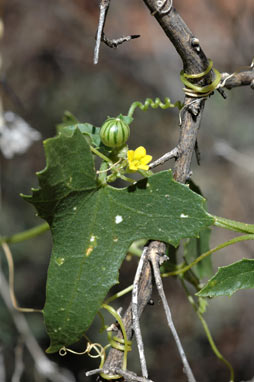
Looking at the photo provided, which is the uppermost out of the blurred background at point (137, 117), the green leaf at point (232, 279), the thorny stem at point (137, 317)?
the green leaf at point (232, 279)

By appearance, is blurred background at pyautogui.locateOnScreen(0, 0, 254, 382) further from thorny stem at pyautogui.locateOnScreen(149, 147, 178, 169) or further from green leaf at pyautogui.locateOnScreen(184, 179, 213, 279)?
thorny stem at pyautogui.locateOnScreen(149, 147, 178, 169)

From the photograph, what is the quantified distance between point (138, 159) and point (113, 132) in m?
0.06

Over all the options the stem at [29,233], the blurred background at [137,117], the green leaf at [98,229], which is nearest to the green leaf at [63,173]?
the green leaf at [98,229]

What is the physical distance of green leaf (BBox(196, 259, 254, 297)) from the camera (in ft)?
A: 2.20

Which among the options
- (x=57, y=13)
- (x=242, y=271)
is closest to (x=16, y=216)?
(x=242, y=271)

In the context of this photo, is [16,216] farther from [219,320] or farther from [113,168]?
[113,168]

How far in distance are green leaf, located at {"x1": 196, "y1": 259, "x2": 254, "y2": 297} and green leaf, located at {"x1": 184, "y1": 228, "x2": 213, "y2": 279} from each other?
0.70 feet

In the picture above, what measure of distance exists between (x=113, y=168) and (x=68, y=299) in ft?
0.69

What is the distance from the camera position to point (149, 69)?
320 centimetres

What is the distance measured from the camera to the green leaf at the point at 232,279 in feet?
2.20

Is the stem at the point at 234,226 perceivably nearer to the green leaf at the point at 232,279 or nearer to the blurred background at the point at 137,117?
the green leaf at the point at 232,279

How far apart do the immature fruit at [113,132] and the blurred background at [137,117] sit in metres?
0.89

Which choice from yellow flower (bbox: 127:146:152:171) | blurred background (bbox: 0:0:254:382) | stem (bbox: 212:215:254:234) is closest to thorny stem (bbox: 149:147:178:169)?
yellow flower (bbox: 127:146:152:171)

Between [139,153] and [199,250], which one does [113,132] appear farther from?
[199,250]
